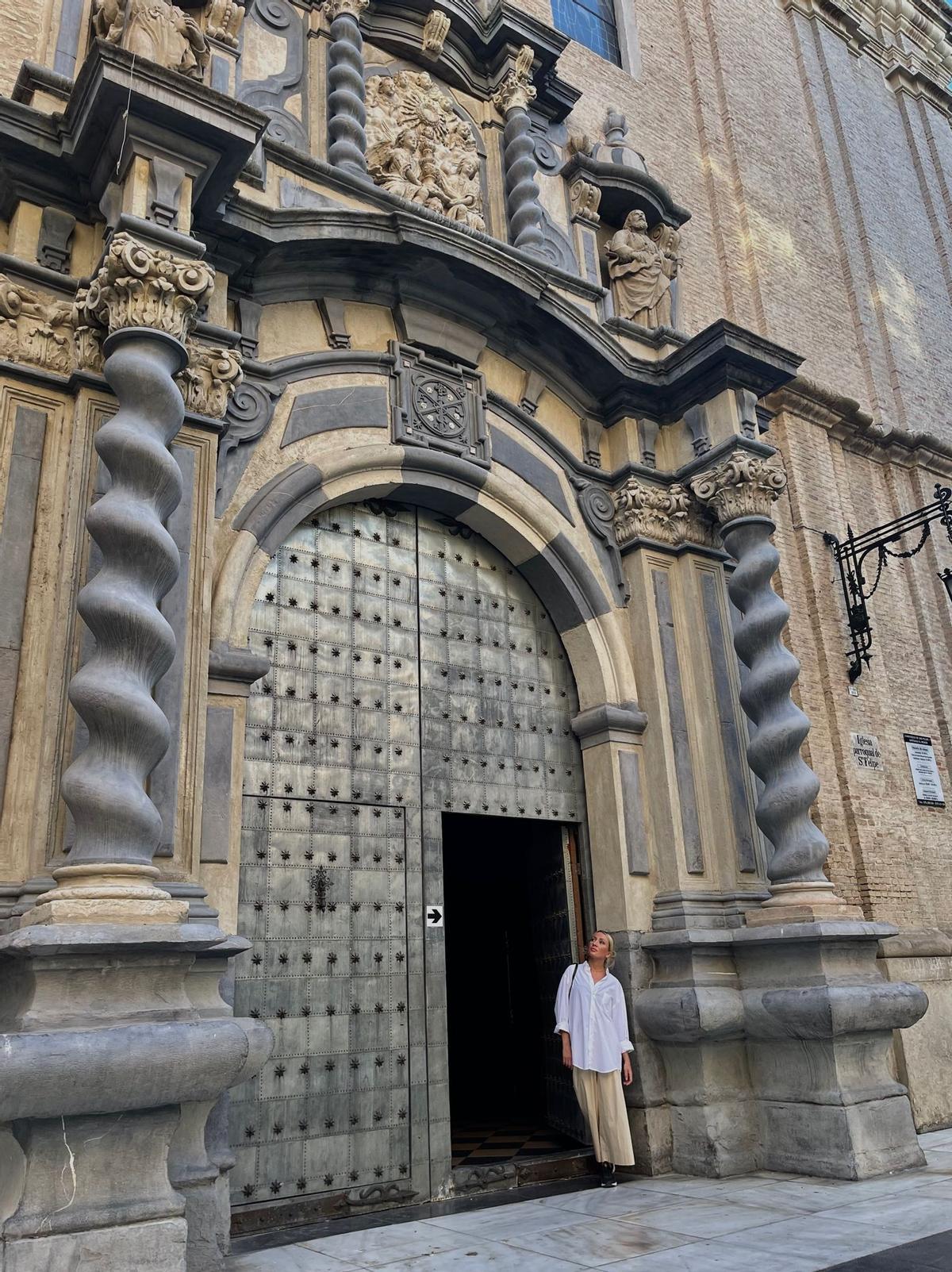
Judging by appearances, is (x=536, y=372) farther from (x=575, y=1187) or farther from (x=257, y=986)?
(x=575, y=1187)

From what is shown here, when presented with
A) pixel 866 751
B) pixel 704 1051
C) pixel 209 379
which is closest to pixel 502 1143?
pixel 704 1051

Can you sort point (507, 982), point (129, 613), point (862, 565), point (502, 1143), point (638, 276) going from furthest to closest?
1. point (507, 982)
2. point (862, 565)
3. point (638, 276)
4. point (502, 1143)
5. point (129, 613)

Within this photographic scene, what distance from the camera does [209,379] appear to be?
20.1 feet

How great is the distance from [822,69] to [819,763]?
947 cm

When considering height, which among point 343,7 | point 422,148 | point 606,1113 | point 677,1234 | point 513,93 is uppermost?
point 513,93

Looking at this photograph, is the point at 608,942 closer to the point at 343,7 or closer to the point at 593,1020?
the point at 593,1020

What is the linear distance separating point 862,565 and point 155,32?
764cm

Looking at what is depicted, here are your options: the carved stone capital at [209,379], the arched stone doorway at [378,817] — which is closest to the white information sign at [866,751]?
the arched stone doorway at [378,817]

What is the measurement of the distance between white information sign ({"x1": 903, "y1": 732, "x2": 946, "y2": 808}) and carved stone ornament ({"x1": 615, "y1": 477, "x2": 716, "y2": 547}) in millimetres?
3286

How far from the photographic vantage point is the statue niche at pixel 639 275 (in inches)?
364

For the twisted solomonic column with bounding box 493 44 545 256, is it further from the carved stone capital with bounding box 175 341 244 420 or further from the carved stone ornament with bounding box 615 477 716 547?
the carved stone capital with bounding box 175 341 244 420

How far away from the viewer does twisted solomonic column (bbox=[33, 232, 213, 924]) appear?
14.6 feet

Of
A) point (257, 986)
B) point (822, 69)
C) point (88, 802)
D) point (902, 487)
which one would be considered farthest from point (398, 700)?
point (822, 69)

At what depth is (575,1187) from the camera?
6.34 m
